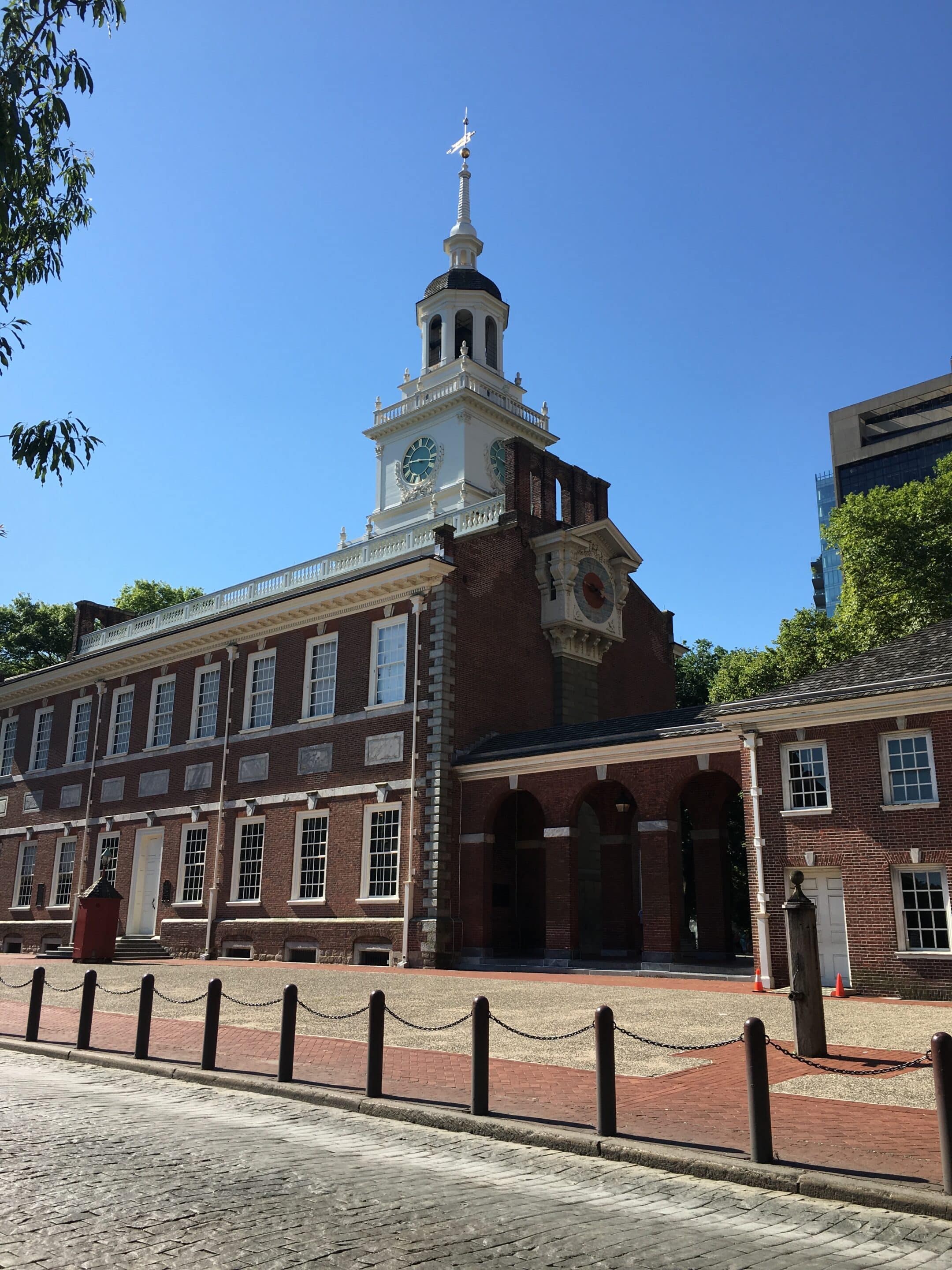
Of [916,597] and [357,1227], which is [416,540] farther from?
[357,1227]

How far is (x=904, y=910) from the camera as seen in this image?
18469mm

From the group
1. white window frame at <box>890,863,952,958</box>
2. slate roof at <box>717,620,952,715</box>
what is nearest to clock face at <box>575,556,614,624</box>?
slate roof at <box>717,620,952,715</box>

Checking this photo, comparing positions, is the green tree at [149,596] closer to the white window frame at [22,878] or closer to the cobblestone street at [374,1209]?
the white window frame at [22,878]

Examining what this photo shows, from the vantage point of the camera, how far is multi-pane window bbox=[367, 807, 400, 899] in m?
26.9

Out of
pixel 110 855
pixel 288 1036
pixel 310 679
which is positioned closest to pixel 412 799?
pixel 310 679

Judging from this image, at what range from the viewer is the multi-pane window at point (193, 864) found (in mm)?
32031

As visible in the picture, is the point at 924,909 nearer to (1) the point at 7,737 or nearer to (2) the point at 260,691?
(2) the point at 260,691

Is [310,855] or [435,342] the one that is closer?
[310,855]

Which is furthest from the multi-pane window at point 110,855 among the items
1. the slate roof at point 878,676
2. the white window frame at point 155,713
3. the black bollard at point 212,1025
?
the black bollard at point 212,1025

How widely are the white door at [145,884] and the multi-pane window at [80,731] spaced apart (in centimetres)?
544

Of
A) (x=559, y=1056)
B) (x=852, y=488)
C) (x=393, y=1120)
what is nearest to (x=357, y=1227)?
(x=393, y=1120)

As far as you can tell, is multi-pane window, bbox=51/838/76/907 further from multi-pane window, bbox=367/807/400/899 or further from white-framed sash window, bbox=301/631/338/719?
multi-pane window, bbox=367/807/400/899

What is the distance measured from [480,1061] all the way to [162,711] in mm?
28457

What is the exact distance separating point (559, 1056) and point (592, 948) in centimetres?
1651
